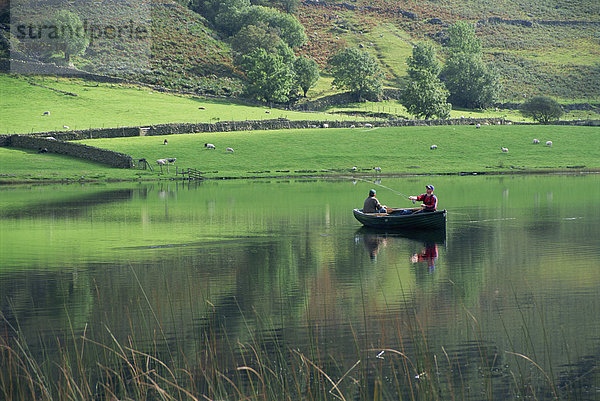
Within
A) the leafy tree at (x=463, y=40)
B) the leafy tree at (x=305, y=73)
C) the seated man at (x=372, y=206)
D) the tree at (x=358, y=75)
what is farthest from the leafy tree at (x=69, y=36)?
the seated man at (x=372, y=206)

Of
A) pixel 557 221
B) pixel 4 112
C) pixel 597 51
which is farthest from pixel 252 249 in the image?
pixel 597 51

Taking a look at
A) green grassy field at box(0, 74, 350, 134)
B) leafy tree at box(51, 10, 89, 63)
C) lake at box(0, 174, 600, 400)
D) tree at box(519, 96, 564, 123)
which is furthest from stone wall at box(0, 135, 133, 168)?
tree at box(519, 96, 564, 123)

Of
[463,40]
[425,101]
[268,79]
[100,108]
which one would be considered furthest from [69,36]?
[463,40]

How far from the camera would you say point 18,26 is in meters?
158

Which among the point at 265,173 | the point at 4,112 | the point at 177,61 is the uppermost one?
the point at 177,61

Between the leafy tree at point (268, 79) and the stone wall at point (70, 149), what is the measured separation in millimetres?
52400

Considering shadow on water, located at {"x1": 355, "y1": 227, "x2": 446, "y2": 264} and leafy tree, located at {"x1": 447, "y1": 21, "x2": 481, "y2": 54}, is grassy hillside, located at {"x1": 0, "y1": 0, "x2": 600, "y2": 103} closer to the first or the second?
leafy tree, located at {"x1": 447, "y1": 21, "x2": 481, "y2": 54}

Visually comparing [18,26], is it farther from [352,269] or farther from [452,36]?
[352,269]

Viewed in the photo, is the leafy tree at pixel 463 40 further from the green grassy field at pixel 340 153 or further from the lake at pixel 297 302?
the lake at pixel 297 302

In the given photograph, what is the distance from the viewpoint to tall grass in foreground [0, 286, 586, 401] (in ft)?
38.6

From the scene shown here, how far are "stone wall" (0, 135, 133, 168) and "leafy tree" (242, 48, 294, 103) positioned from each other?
52400 millimetres

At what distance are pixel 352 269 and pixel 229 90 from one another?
4797 inches

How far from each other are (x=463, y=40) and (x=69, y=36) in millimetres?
90853

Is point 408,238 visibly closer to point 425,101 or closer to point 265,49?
point 425,101
